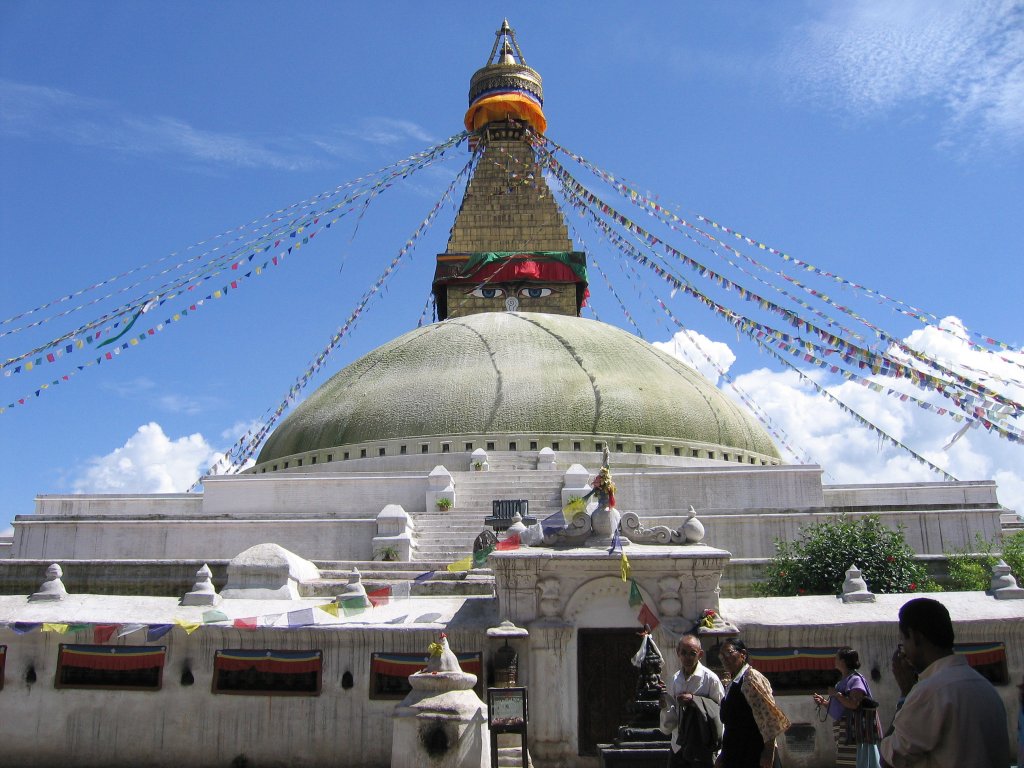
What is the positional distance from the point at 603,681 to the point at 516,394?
14088 millimetres

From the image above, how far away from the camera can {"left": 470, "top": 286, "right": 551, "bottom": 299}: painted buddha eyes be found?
31.5m

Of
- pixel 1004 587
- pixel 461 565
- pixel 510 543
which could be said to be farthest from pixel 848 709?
pixel 461 565

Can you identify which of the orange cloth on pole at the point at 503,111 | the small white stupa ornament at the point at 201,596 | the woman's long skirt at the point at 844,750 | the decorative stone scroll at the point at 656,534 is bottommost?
the woman's long skirt at the point at 844,750

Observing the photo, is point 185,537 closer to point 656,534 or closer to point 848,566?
point 656,534

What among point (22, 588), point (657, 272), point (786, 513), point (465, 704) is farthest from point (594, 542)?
point (657, 272)

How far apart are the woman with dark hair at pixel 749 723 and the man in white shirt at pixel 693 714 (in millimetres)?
290

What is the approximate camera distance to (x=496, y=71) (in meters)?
35.7

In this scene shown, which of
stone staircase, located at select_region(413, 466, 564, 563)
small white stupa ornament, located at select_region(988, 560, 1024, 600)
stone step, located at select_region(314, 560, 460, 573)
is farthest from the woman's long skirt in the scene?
stone staircase, located at select_region(413, 466, 564, 563)

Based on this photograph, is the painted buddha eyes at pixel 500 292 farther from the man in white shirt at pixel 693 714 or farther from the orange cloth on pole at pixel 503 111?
the man in white shirt at pixel 693 714

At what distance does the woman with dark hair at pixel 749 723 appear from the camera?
5.09m

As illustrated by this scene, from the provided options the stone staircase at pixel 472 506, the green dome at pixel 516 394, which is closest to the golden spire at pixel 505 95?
the green dome at pixel 516 394

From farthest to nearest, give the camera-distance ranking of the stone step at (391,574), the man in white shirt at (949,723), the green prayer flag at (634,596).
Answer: the stone step at (391,574) → the green prayer flag at (634,596) → the man in white shirt at (949,723)

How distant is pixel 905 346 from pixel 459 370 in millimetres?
11326

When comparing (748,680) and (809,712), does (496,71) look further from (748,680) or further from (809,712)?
(748,680)
